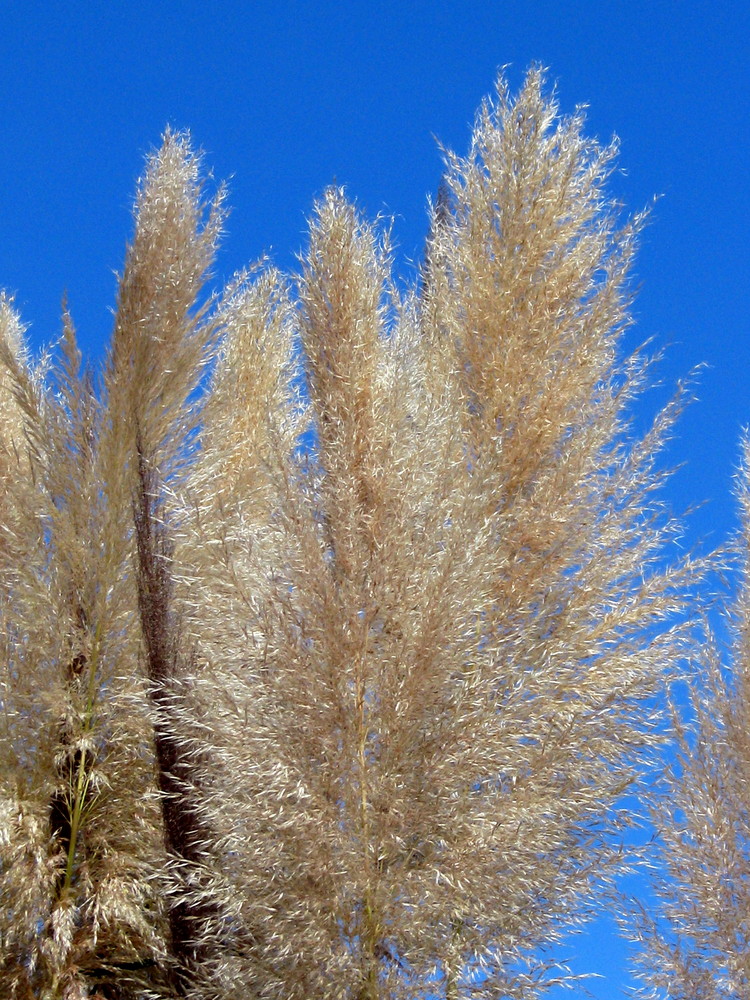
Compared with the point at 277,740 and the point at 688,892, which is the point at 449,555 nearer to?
the point at 277,740

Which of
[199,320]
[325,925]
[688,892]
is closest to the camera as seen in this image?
[325,925]

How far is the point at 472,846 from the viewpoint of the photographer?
2.74 meters

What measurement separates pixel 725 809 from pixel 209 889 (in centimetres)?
158

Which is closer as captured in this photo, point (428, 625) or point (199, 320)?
point (428, 625)

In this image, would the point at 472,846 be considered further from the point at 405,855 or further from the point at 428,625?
the point at 428,625

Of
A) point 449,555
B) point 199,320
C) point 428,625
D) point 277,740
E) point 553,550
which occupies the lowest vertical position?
point 277,740

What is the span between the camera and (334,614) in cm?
280

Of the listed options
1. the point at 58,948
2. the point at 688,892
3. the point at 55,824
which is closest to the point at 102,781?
the point at 55,824

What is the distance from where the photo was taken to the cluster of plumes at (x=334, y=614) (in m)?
2.76

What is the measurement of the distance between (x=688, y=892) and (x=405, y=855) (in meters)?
1.10

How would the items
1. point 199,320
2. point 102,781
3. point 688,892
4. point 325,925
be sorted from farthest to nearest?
point 199,320
point 102,781
point 688,892
point 325,925

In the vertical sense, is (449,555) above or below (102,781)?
above

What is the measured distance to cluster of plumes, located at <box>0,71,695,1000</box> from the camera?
9.04 ft

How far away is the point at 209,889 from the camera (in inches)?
112
